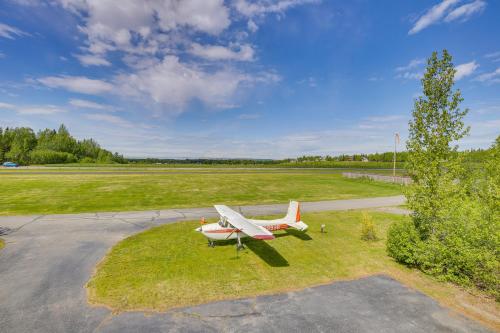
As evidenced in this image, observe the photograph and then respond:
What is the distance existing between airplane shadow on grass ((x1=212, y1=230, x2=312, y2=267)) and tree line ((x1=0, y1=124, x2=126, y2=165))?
122 meters

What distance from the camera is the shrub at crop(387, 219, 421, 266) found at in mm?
12523

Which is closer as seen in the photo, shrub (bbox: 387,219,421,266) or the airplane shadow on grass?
shrub (bbox: 387,219,421,266)

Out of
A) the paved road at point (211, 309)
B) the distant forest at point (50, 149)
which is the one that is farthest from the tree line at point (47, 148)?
the paved road at point (211, 309)

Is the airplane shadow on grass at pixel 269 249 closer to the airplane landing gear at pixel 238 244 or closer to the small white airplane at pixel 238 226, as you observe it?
the airplane landing gear at pixel 238 244

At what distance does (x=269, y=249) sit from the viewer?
1559 cm

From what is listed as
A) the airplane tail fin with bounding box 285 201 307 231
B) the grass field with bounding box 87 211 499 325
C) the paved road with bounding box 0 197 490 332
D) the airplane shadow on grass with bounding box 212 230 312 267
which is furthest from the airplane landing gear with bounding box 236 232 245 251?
the paved road with bounding box 0 197 490 332

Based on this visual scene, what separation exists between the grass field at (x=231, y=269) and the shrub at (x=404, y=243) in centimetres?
59

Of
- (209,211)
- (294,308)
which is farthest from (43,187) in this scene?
(294,308)

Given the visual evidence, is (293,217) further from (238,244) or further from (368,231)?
(368,231)

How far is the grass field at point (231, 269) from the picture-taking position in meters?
9.90

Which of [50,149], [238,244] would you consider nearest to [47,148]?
[50,149]

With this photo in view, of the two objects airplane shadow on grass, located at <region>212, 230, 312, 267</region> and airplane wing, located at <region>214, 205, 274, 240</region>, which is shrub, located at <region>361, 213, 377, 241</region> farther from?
airplane wing, located at <region>214, 205, 274, 240</region>

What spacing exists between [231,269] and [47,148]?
462 ft

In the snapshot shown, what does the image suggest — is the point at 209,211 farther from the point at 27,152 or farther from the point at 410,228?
the point at 27,152
